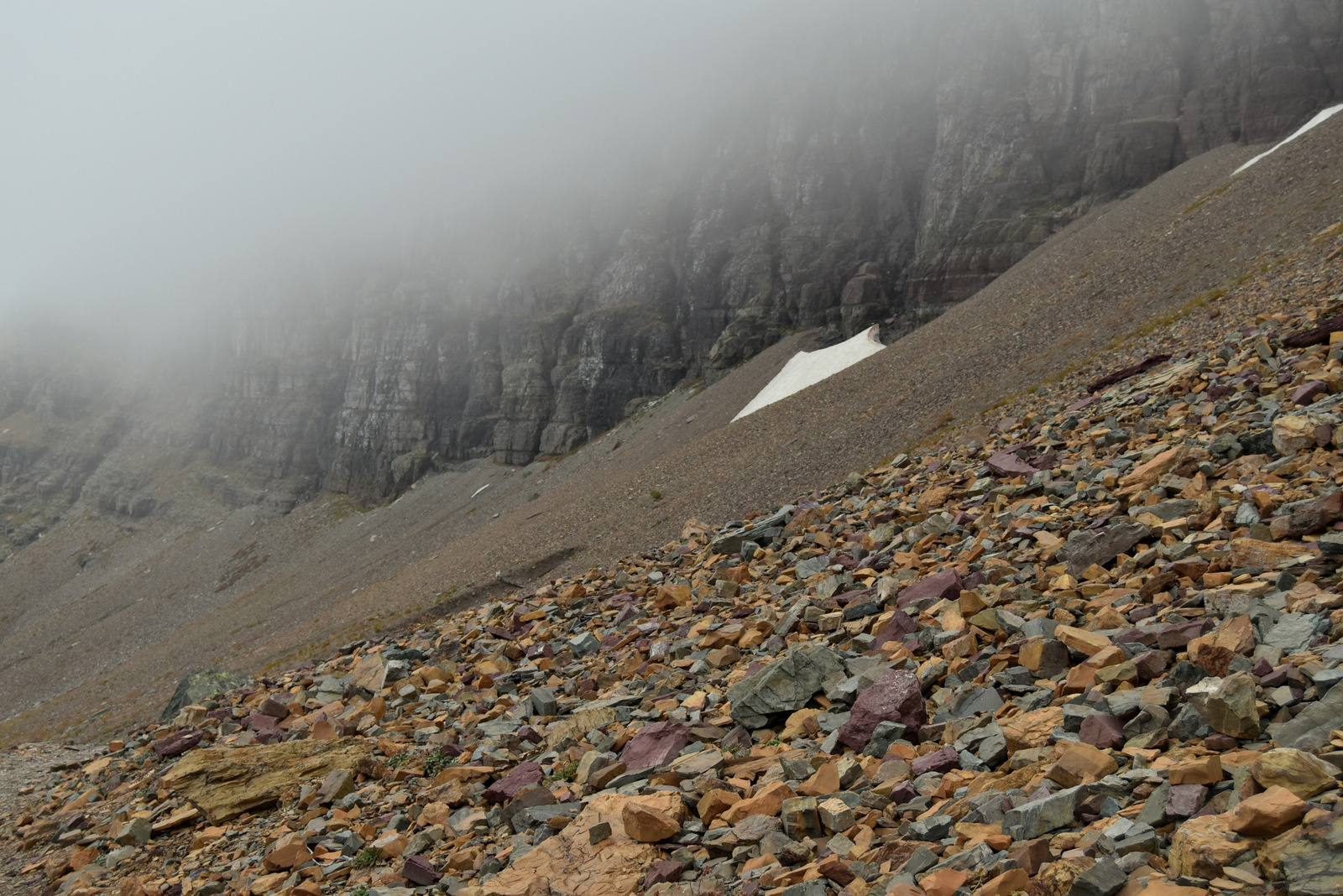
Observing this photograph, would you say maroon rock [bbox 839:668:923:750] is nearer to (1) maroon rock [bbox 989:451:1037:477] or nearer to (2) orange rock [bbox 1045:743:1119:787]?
(2) orange rock [bbox 1045:743:1119:787]

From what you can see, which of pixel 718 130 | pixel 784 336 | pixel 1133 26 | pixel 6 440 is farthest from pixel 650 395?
pixel 6 440

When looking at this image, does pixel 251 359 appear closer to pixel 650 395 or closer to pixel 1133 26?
pixel 650 395

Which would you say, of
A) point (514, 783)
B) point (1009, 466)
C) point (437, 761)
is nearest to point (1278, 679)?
point (514, 783)

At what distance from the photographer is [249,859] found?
10906 millimetres

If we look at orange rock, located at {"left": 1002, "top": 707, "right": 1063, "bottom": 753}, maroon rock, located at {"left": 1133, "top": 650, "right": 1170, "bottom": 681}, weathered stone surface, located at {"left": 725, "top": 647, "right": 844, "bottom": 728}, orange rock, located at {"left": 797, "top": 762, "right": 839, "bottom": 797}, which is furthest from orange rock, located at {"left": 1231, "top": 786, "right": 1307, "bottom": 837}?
weathered stone surface, located at {"left": 725, "top": 647, "right": 844, "bottom": 728}

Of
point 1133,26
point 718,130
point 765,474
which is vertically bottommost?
point 765,474

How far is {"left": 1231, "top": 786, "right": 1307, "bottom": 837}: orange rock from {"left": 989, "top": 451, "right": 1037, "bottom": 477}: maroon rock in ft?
35.5

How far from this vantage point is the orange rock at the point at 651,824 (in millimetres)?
7781

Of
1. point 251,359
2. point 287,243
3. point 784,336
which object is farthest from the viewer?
point 287,243

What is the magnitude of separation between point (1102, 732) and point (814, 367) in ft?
215

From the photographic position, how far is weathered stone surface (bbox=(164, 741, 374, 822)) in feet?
40.9

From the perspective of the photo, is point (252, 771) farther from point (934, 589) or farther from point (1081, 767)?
point (1081, 767)

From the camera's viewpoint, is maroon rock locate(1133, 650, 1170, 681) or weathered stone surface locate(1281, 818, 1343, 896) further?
maroon rock locate(1133, 650, 1170, 681)

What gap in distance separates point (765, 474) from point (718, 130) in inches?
3131
